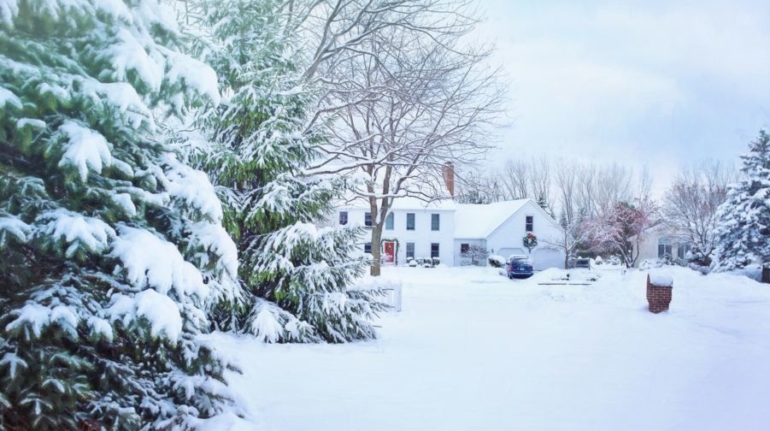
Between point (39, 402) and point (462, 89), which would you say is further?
point (462, 89)

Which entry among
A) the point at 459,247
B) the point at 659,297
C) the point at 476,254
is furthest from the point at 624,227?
the point at 659,297

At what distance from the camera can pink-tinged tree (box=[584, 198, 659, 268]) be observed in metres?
20.9

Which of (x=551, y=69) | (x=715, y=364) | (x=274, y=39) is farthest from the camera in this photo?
(x=551, y=69)

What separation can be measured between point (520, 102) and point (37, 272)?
12136mm

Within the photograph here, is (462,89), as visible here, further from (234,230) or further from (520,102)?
(234,230)

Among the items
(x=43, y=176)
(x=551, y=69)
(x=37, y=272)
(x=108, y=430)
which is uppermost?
(x=551, y=69)

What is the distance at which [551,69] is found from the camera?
8234mm

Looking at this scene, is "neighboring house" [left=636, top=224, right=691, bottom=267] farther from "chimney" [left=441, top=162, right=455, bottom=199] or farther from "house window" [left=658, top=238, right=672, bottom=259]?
"chimney" [left=441, top=162, right=455, bottom=199]

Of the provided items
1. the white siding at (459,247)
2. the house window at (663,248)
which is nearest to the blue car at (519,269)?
the house window at (663,248)

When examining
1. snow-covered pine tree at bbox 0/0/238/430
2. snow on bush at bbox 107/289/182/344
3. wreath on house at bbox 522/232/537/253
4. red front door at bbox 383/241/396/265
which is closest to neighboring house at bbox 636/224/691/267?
wreath on house at bbox 522/232/537/253

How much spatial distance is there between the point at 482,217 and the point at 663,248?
13604mm

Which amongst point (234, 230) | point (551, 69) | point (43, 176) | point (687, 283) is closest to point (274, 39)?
point (234, 230)

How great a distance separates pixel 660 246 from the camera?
2031 centimetres

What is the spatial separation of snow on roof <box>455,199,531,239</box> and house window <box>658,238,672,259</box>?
1049 cm
